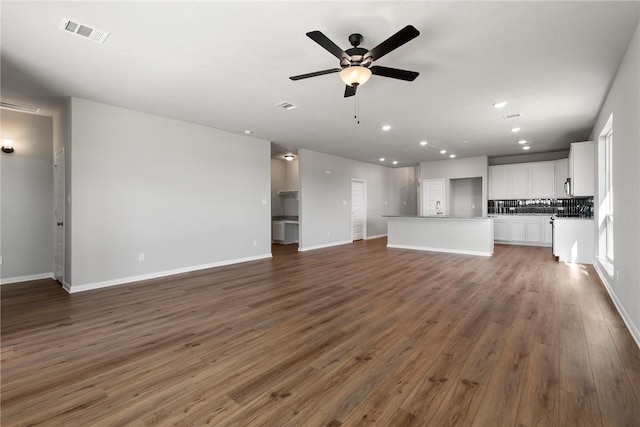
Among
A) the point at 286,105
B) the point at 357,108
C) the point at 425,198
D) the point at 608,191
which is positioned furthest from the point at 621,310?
the point at 425,198

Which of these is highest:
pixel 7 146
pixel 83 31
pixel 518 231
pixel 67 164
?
pixel 83 31

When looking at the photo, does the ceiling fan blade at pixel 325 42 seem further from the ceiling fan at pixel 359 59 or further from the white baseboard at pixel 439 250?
the white baseboard at pixel 439 250

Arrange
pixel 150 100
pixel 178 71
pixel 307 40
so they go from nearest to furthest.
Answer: pixel 307 40
pixel 178 71
pixel 150 100

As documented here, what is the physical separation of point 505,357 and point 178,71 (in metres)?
4.29

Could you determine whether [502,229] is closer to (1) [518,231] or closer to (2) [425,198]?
(1) [518,231]

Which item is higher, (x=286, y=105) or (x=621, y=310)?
(x=286, y=105)

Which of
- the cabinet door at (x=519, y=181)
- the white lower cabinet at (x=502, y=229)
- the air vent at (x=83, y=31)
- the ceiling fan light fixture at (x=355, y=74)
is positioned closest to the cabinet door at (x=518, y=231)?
the white lower cabinet at (x=502, y=229)

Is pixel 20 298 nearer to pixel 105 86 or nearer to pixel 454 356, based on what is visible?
pixel 105 86

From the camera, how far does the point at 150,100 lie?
4289mm

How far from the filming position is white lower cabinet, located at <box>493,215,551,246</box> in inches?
329

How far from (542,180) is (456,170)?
2.29m

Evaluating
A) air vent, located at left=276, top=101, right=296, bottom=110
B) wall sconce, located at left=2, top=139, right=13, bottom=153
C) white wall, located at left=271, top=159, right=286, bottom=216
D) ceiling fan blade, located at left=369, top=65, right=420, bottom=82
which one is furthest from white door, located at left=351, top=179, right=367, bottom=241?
wall sconce, located at left=2, top=139, right=13, bottom=153

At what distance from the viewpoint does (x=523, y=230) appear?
28.5 feet

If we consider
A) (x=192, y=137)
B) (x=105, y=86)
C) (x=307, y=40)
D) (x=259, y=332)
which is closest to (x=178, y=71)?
(x=105, y=86)
